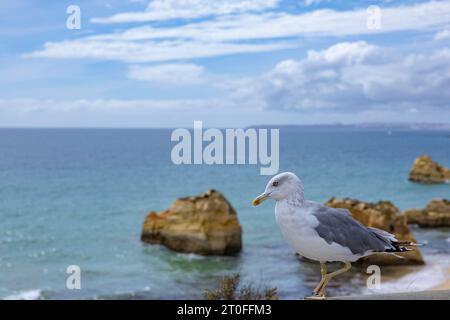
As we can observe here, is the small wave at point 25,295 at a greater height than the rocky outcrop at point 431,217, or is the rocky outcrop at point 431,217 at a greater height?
the rocky outcrop at point 431,217

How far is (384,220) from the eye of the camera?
56.0 feet

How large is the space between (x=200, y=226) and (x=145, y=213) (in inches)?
670

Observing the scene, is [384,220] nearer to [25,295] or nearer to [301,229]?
[25,295]

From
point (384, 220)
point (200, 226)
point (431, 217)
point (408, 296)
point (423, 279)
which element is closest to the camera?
point (408, 296)

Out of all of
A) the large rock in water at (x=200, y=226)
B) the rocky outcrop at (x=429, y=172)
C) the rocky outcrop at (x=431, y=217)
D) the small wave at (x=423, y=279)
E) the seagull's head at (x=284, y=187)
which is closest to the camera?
the seagull's head at (x=284, y=187)

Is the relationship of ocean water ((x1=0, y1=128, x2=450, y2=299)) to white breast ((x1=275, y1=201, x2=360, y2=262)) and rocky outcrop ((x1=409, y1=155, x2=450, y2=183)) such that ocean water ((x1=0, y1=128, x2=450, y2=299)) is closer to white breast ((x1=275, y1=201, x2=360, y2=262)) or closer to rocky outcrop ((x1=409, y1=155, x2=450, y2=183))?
rocky outcrop ((x1=409, y1=155, x2=450, y2=183))

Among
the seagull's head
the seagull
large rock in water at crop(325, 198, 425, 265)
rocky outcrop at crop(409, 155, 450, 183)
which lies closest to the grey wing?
the seagull

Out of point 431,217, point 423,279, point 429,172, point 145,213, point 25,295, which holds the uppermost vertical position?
point 429,172

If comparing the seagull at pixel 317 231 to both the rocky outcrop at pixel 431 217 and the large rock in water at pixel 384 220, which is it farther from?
the rocky outcrop at pixel 431 217

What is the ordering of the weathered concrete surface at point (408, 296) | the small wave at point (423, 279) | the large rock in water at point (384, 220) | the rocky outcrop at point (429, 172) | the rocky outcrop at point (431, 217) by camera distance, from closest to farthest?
the weathered concrete surface at point (408, 296) → the small wave at point (423, 279) → the large rock in water at point (384, 220) → the rocky outcrop at point (431, 217) → the rocky outcrop at point (429, 172)

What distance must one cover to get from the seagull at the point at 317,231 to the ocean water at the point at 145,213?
→ 11464 millimetres

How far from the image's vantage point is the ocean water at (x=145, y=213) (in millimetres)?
18953

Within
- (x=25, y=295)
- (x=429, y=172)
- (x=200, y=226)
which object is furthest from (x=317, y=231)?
(x=429, y=172)

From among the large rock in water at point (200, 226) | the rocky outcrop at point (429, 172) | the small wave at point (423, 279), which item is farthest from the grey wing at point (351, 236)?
the rocky outcrop at point (429, 172)
